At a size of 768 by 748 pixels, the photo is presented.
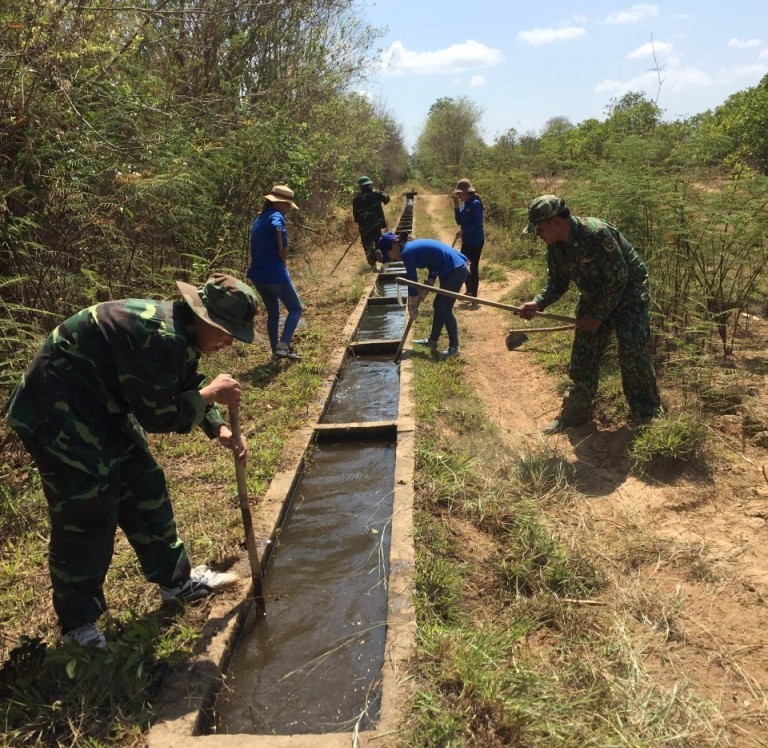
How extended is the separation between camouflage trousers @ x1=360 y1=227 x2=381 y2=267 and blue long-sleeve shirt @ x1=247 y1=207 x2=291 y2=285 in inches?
217

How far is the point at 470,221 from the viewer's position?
8.84 metres

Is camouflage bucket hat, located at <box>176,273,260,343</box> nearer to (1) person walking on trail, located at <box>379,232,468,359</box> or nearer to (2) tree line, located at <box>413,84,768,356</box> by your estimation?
(2) tree line, located at <box>413,84,768,356</box>

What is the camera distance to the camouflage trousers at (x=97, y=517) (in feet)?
7.91

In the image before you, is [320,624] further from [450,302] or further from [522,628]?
[450,302]

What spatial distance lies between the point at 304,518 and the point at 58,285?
9.38 feet

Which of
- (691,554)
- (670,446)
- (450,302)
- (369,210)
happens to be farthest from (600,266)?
(369,210)

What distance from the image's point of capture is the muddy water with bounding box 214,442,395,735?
254 cm

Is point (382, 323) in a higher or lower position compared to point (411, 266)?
lower

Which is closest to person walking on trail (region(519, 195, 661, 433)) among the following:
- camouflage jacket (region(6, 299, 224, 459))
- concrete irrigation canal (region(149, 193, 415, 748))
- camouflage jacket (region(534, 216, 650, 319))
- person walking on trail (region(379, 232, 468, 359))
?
camouflage jacket (region(534, 216, 650, 319))

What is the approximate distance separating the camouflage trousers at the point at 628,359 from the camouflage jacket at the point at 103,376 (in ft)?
11.1

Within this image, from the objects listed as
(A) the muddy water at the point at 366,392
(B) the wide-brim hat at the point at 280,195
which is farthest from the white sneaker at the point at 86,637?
(B) the wide-brim hat at the point at 280,195

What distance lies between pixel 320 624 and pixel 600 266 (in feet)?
10.4

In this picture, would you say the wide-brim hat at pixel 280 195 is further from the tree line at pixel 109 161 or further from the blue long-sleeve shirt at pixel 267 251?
the tree line at pixel 109 161

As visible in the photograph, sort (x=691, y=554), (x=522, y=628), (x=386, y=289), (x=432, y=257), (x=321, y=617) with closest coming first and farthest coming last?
(x=522, y=628), (x=321, y=617), (x=691, y=554), (x=432, y=257), (x=386, y=289)
